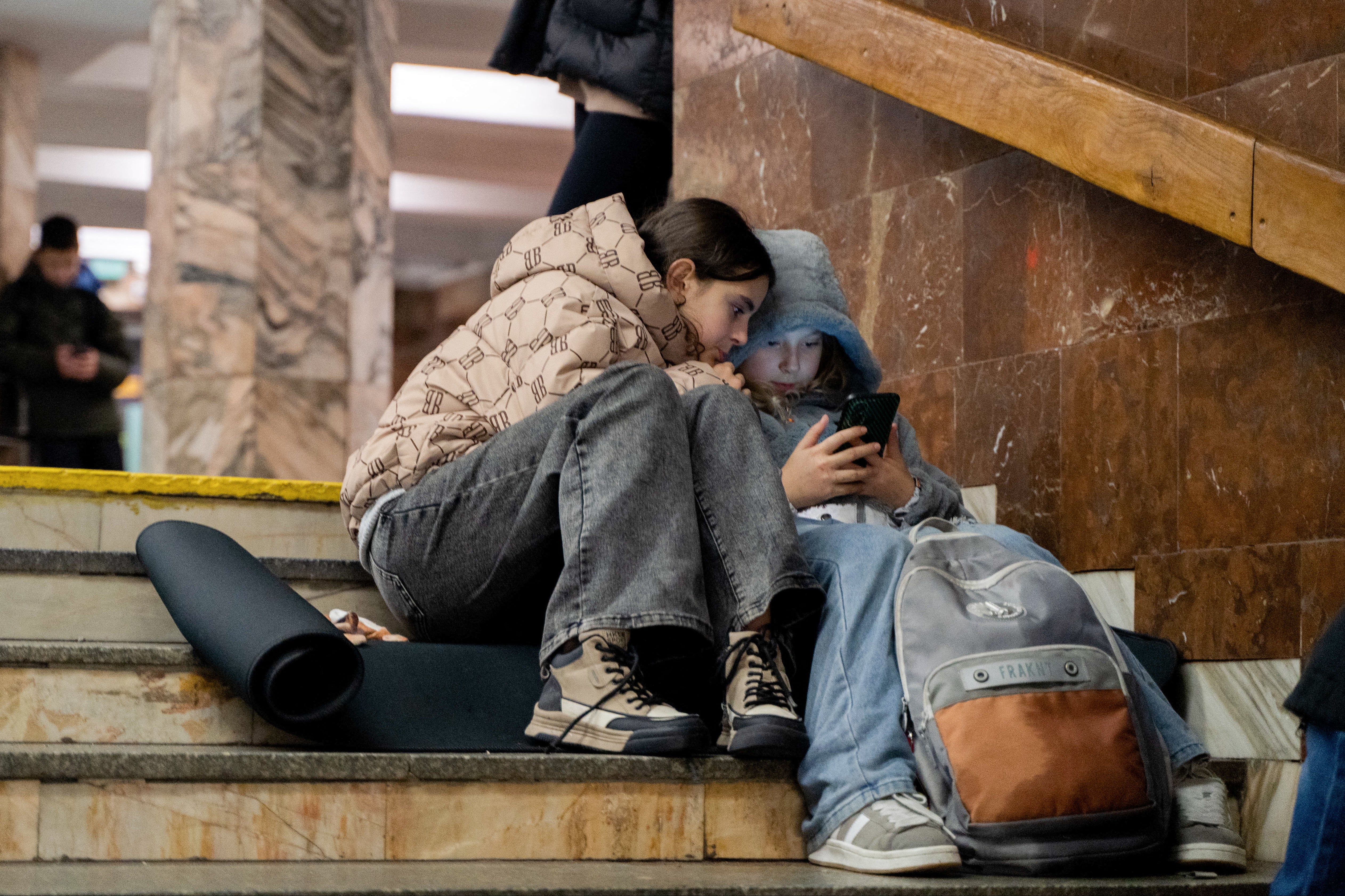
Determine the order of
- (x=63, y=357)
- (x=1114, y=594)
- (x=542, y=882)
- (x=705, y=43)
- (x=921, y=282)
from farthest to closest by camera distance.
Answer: (x=63, y=357) → (x=705, y=43) → (x=921, y=282) → (x=1114, y=594) → (x=542, y=882)

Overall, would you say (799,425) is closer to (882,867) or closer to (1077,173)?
(1077,173)

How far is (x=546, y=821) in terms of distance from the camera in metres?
1.83

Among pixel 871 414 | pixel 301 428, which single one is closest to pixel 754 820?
pixel 871 414

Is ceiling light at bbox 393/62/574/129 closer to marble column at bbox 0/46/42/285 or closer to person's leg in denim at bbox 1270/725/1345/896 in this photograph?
marble column at bbox 0/46/42/285

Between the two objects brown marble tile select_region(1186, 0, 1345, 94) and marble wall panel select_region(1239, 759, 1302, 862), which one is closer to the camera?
marble wall panel select_region(1239, 759, 1302, 862)

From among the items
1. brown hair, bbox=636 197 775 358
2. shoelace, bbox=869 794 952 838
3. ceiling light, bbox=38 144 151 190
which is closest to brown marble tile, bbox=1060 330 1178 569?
brown hair, bbox=636 197 775 358

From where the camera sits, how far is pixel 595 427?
6.70 ft

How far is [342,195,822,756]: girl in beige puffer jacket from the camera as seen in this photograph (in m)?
1.94

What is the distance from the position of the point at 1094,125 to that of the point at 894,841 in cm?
139

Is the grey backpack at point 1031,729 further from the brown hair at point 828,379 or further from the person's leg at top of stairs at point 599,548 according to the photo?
the brown hair at point 828,379

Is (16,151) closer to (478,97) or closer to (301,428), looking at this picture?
(478,97)

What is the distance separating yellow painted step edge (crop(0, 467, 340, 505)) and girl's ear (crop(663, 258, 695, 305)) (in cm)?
86

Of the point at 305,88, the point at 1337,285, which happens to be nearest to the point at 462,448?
the point at 1337,285

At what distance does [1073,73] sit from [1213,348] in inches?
22.5
